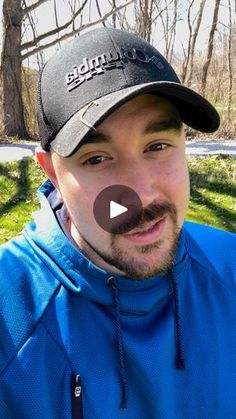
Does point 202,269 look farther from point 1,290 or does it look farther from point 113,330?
point 1,290

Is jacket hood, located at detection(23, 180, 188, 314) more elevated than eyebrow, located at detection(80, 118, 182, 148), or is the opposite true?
eyebrow, located at detection(80, 118, 182, 148)

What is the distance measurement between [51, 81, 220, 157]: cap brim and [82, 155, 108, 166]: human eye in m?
0.05

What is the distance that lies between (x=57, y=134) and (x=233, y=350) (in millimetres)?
635

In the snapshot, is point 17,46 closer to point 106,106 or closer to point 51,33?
point 51,33

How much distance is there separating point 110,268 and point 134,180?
21cm

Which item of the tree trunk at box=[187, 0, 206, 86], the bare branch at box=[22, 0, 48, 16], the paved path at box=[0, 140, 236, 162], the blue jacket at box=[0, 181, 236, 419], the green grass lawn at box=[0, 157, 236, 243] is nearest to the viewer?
the blue jacket at box=[0, 181, 236, 419]

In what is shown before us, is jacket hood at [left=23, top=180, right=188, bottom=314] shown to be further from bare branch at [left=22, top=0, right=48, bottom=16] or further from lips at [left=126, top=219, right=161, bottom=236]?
bare branch at [left=22, top=0, right=48, bottom=16]

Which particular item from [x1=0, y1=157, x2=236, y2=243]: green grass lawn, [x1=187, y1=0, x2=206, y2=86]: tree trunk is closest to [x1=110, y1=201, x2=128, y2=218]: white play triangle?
[x1=0, y1=157, x2=236, y2=243]: green grass lawn

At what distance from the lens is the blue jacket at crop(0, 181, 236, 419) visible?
39.7 inches

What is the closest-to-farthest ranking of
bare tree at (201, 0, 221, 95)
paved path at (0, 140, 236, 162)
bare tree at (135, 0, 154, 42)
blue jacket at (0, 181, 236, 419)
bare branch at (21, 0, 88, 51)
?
blue jacket at (0, 181, 236, 419) < paved path at (0, 140, 236, 162) < bare branch at (21, 0, 88, 51) < bare tree at (135, 0, 154, 42) < bare tree at (201, 0, 221, 95)

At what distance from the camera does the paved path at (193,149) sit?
7.37 metres

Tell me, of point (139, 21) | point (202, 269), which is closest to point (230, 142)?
point (139, 21)

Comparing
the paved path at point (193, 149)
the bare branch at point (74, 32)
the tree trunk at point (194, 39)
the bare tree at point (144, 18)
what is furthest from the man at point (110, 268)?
the tree trunk at point (194, 39)
